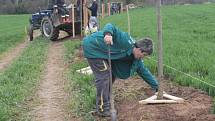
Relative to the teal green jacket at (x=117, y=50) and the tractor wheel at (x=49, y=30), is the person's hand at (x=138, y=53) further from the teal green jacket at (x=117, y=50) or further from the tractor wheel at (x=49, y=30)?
the tractor wheel at (x=49, y=30)

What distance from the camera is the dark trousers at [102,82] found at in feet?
23.3

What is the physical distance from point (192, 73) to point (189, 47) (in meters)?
4.03

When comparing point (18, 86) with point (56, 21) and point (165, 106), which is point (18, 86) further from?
point (56, 21)

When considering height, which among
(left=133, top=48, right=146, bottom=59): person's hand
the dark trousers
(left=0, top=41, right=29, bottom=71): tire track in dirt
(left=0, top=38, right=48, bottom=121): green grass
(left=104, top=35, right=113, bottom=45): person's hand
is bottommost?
(left=0, top=41, right=29, bottom=71): tire track in dirt

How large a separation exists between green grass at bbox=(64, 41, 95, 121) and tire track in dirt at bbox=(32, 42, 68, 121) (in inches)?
6.7

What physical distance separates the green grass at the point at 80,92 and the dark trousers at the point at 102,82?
0.89ft

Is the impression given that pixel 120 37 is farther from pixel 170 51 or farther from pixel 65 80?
pixel 170 51

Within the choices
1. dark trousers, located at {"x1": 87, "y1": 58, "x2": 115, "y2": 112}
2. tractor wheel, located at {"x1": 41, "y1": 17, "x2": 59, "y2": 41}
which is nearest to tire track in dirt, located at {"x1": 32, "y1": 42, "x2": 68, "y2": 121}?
dark trousers, located at {"x1": 87, "y1": 58, "x2": 115, "y2": 112}

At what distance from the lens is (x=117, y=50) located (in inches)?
275

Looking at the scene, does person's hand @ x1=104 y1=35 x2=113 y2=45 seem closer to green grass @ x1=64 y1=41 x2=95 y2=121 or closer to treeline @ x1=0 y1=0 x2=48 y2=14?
green grass @ x1=64 y1=41 x2=95 y2=121

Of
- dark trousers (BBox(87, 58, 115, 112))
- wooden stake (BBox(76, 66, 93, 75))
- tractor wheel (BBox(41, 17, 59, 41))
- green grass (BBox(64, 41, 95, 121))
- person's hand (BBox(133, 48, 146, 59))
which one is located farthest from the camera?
tractor wheel (BBox(41, 17, 59, 41))

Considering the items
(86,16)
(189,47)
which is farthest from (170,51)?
(86,16)

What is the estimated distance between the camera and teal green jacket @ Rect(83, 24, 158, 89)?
689 cm

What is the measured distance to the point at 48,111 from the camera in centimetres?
793
